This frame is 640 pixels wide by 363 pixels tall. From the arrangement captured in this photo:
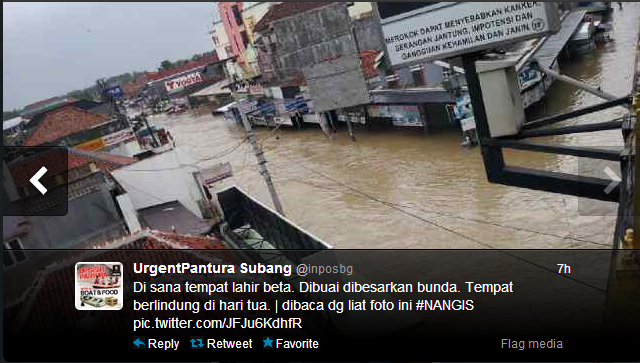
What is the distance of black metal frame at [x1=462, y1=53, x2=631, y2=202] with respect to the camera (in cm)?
429

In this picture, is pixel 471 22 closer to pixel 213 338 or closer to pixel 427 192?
pixel 213 338

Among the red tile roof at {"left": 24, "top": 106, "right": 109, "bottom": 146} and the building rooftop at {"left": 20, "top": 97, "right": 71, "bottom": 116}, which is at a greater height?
the building rooftop at {"left": 20, "top": 97, "right": 71, "bottom": 116}

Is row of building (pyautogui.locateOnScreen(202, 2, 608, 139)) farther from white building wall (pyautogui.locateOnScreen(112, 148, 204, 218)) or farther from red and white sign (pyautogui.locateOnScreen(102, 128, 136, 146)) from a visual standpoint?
red and white sign (pyautogui.locateOnScreen(102, 128, 136, 146))

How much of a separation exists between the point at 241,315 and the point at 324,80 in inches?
746

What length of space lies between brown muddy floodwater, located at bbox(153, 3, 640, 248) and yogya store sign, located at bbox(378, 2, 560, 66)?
7.19 m

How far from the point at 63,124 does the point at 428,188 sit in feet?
64.7

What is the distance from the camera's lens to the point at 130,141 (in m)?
23.1

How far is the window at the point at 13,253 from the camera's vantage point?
25.2 ft

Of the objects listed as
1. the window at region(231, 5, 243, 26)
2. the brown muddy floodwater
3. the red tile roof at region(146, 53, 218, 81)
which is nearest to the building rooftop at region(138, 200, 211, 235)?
the brown muddy floodwater

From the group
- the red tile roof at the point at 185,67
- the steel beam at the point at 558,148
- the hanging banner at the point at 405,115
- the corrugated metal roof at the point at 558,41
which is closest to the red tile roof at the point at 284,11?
the hanging banner at the point at 405,115

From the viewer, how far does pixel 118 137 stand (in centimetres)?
2275

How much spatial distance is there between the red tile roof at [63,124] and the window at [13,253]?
19128 mm

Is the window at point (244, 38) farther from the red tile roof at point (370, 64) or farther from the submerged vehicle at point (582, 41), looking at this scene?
the submerged vehicle at point (582, 41)

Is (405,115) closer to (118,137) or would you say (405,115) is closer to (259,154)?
(259,154)
